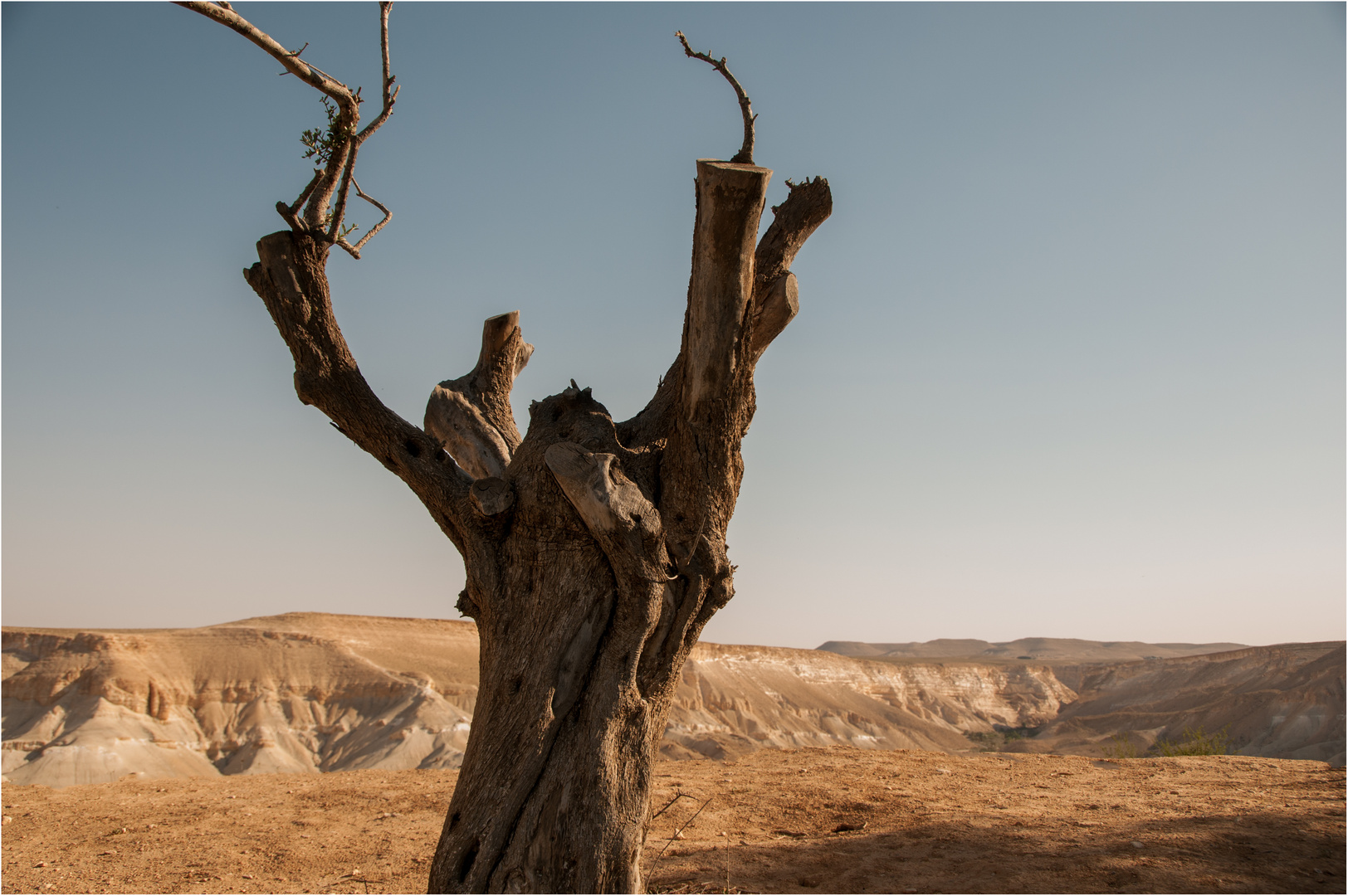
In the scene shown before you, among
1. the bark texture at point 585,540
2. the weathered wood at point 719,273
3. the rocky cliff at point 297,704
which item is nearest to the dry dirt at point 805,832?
the bark texture at point 585,540

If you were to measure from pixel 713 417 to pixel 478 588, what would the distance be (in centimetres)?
177

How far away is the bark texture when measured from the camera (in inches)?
167

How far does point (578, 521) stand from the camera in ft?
15.6

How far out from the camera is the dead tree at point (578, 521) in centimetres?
425

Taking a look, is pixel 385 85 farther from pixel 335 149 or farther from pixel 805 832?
pixel 805 832

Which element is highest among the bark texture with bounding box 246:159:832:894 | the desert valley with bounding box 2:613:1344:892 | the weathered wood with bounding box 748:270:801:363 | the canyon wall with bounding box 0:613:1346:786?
the weathered wood with bounding box 748:270:801:363

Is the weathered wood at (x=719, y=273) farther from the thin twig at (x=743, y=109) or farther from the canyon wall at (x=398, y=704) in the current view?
the canyon wall at (x=398, y=704)

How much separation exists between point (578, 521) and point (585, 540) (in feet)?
0.41

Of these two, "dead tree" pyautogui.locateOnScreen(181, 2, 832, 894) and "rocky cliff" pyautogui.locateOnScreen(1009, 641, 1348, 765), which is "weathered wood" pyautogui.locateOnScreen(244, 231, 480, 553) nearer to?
"dead tree" pyautogui.locateOnScreen(181, 2, 832, 894)

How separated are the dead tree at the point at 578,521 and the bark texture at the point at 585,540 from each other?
1 cm

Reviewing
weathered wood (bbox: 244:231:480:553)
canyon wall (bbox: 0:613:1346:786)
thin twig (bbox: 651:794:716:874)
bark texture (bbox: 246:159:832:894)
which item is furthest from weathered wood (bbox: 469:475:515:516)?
canyon wall (bbox: 0:613:1346:786)

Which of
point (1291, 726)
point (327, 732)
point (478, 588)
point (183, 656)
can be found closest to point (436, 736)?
point (327, 732)

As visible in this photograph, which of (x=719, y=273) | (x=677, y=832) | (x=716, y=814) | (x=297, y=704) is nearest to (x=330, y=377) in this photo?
(x=719, y=273)

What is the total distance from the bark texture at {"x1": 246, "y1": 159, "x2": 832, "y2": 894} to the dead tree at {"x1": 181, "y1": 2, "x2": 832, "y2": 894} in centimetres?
1
